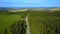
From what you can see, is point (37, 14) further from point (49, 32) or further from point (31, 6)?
point (49, 32)

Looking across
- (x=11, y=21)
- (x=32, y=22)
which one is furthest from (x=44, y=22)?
(x=11, y=21)

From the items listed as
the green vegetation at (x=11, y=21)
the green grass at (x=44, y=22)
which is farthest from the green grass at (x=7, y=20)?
the green grass at (x=44, y=22)

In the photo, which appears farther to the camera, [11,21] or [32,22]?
[32,22]

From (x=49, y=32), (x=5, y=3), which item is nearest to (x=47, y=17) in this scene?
(x=49, y=32)

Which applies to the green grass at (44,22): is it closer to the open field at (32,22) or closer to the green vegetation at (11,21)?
the open field at (32,22)

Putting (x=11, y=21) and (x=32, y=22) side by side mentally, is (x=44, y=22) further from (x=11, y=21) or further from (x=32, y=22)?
(x=11, y=21)

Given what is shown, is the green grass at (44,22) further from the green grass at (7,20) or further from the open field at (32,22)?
the green grass at (7,20)

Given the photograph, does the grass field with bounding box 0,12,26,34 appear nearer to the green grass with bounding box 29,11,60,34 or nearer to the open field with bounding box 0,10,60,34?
the open field with bounding box 0,10,60,34

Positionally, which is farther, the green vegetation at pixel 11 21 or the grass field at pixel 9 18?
the grass field at pixel 9 18

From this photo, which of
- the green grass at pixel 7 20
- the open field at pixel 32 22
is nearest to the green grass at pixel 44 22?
the open field at pixel 32 22
